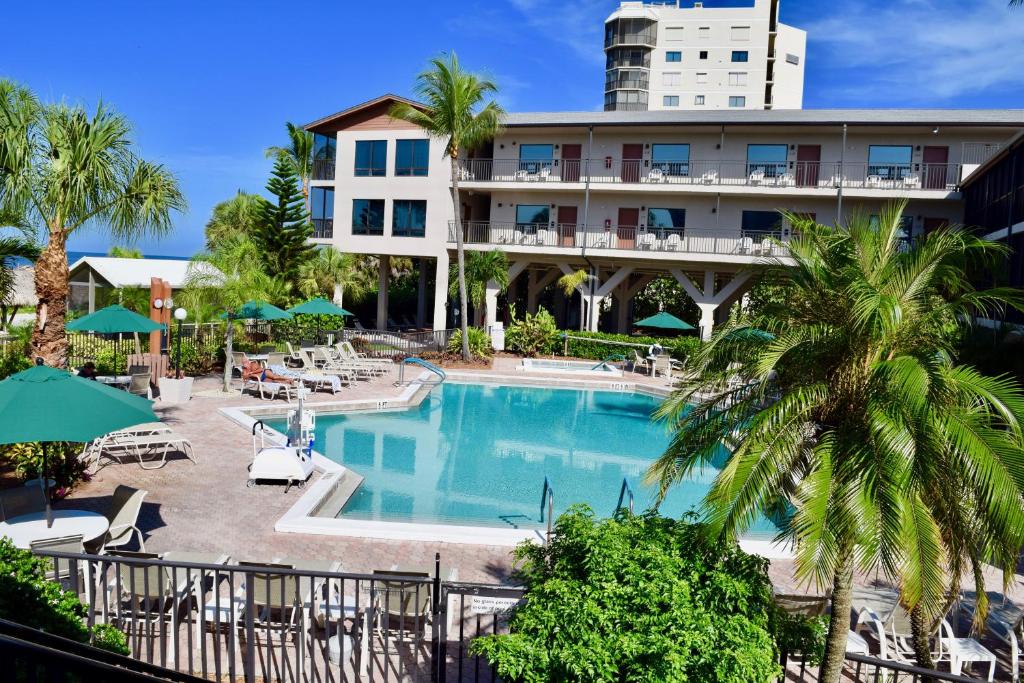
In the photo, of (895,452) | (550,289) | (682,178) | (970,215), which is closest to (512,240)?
(682,178)

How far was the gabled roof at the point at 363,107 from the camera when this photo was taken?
32.2 metres

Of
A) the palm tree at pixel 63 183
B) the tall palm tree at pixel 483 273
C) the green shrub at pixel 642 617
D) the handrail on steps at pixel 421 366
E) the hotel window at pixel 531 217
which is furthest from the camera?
the hotel window at pixel 531 217

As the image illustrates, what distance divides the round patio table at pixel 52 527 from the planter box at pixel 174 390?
9741 mm

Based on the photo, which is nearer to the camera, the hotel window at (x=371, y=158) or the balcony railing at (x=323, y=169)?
the hotel window at (x=371, y=158)

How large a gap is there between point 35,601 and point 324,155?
110ft

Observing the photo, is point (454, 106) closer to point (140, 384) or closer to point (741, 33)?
point (140, 384)

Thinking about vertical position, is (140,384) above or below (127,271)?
below

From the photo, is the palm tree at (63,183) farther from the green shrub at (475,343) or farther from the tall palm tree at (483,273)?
the tall palm tree at (483,273)

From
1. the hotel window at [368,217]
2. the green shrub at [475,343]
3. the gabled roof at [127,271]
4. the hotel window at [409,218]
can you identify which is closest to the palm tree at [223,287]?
the gabled roof at [127,271]

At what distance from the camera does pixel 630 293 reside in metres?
37.9

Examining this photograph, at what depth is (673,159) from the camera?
3114 cm

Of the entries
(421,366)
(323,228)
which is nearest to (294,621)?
(421,366)

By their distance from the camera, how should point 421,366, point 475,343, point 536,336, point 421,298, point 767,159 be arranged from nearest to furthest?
1. point 421,366
2. point 475,343
3. point 767,159
4. point 536,336
5. point 421,298

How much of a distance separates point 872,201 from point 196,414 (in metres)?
25.6
